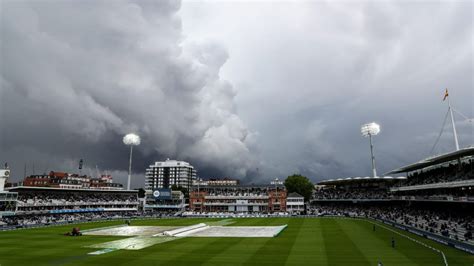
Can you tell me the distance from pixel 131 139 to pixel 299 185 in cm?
6728

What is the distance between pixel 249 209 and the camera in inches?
4316

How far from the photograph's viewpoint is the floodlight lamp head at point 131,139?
11775cm

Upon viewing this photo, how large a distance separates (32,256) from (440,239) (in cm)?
4538

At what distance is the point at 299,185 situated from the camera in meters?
129

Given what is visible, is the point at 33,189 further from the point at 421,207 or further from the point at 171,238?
the point at 421,207

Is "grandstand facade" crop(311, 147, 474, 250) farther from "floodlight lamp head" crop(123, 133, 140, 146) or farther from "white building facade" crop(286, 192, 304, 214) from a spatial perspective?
"floodlight lamp head" crop(123, 133, 140, 146)

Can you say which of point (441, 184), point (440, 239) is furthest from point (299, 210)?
point (440, 239)

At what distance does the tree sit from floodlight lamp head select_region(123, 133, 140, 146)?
201 ft

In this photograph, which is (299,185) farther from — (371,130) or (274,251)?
(274,251)

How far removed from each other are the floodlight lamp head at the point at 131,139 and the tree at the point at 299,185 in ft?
201

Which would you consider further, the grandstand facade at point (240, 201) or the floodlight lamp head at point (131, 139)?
the floodlight lamp head at point (131, 139)

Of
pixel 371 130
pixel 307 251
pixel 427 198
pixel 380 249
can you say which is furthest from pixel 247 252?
pixel 371 130

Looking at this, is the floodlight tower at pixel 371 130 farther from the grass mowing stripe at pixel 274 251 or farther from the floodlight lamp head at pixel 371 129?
the grass mowing stripe at pixel 274 251

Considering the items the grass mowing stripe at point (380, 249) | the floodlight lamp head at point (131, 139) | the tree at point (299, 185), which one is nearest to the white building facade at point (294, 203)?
the tree at point (299, 185)
